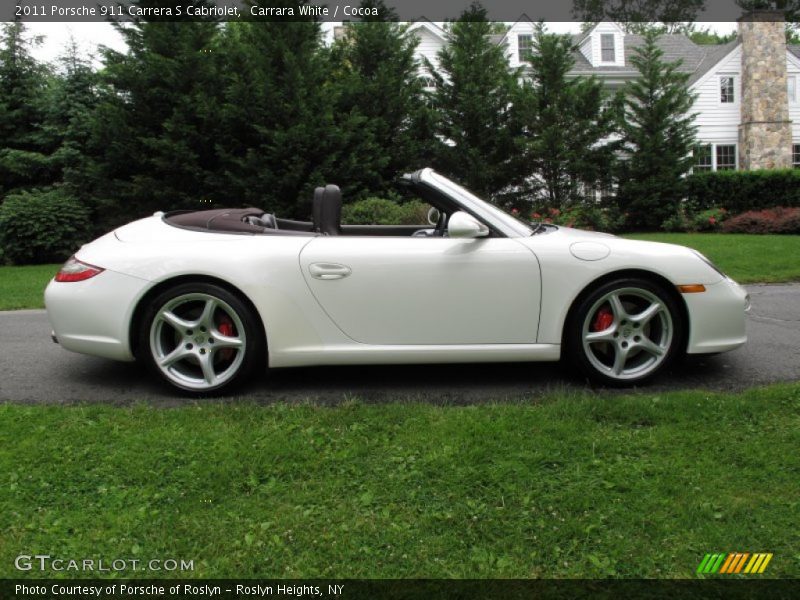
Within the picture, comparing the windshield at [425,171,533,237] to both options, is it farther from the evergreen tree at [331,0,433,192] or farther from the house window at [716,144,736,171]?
the house window at [716,144,736,171]

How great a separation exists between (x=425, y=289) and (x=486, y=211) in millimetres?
673

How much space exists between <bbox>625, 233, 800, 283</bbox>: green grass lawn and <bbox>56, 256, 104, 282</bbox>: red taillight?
26.2 feet

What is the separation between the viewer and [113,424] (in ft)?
11.2

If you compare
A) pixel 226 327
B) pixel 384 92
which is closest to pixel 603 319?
pixel 226 327

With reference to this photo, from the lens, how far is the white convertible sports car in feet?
12.9

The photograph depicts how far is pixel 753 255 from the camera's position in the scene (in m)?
11.3

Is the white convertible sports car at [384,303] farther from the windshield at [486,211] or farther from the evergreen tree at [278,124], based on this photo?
the evergreen tree at [278,124]

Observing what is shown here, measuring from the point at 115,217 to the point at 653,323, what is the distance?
13.7 m

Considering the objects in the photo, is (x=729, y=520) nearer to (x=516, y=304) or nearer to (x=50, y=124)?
(x=516, y=304)

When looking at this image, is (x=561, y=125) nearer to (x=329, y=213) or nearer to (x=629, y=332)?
(x=329, y=213)

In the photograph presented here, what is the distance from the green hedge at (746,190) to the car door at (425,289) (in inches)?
690

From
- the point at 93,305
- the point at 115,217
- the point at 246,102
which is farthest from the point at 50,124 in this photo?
the point at 93,305

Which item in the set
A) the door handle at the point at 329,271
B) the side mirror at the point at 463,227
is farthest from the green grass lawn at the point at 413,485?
the side mirror at the point at 463,227

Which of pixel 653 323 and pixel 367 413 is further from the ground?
pixel 653 323
